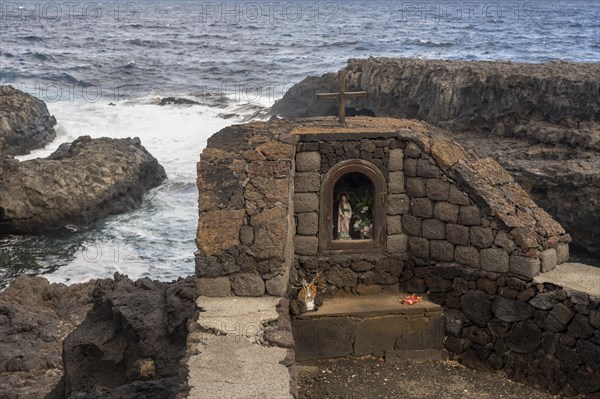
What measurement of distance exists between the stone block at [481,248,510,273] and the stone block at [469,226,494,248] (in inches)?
2.8

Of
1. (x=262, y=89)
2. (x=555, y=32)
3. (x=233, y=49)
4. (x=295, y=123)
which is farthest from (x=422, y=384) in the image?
(x=555, y=32)

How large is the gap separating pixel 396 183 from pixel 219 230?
246cm

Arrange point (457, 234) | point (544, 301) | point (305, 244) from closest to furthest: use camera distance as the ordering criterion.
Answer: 1. point (544, 301)
2. point (457, 234)
3. point (305, 244)

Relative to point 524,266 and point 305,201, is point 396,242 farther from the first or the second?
point 524,266

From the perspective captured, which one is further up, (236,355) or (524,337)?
(236,355)

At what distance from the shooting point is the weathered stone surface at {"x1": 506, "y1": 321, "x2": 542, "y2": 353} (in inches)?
370

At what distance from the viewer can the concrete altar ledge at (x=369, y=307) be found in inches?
389

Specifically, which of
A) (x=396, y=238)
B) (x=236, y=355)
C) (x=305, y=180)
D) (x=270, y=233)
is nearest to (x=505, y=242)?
(x=396, y=238)

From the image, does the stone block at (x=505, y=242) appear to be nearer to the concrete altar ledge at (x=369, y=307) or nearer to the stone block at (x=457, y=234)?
the stone block at (x=457, y=234)

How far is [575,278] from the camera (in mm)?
9383

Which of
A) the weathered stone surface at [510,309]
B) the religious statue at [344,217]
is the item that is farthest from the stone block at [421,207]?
the weathered stone surface at [510,309]

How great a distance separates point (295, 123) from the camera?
10.7 meters

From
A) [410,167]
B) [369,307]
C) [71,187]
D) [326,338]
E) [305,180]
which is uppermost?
[410,167]

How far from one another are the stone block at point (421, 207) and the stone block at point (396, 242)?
13.4 inches
